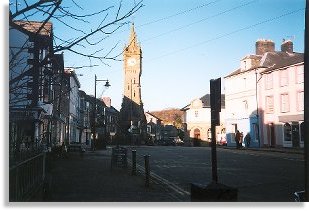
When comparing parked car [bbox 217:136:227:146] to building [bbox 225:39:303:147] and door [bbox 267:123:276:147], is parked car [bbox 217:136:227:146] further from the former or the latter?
door [bbox 267:123:276:147]

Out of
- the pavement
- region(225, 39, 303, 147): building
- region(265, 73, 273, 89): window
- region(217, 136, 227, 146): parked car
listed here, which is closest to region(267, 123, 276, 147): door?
region(225, 39, 303, 147): building

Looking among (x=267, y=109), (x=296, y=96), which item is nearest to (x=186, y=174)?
(x=296, y=96)

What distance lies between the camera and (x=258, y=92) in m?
30.3

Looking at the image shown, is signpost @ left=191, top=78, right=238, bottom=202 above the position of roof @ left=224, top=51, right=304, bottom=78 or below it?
below

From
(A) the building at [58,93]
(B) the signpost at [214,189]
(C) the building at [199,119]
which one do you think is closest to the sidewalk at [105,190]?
(B) the signpost at [214,189]

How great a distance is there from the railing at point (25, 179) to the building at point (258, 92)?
20.9 meters

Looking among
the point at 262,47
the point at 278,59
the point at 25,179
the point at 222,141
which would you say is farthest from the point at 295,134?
the point at 25,179

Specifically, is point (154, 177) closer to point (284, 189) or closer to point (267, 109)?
point (284, 189)

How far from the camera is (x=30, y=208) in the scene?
567 cm

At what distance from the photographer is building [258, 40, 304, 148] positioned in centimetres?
2470

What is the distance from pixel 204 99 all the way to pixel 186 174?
3879 cm

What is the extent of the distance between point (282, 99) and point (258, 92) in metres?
3.24

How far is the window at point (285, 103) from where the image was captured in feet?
86.9

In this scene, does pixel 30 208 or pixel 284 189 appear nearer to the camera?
pixel 30 208
